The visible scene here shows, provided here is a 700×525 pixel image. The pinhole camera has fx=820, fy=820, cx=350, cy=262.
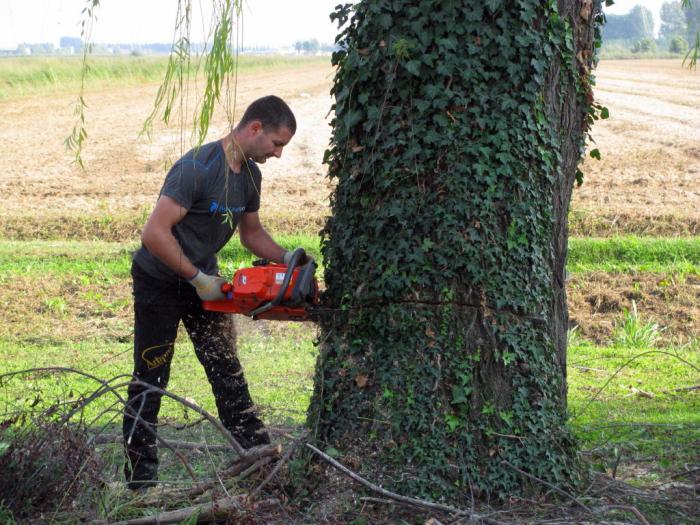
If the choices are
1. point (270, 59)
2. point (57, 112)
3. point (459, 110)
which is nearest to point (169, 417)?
point (459, 110)

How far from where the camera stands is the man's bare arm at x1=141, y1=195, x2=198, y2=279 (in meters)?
4.27

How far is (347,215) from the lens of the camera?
3.62 meters

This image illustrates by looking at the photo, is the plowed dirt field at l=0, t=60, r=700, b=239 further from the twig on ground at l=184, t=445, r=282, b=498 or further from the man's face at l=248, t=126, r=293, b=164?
the twig on ground at l=184, t=445, r=282, b=498

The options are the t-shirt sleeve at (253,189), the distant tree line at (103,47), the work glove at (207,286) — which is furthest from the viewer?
the t-shirt sleeve at (253,189)

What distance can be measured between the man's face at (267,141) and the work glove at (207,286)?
728 millimetres

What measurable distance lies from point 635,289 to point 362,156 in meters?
7.55

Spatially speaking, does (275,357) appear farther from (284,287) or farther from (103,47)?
(103,47)

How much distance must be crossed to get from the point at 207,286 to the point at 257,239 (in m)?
0.71

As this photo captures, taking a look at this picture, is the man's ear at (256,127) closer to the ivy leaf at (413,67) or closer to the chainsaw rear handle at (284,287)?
the chainsaw rear handle at (284,287)

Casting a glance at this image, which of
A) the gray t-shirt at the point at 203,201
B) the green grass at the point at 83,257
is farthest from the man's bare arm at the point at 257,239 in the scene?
the green grass at the point at 83,257

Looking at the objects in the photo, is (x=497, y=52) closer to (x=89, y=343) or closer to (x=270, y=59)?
(x=89, y=343)

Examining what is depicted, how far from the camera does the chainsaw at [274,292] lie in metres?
4.20

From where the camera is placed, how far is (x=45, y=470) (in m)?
3.35

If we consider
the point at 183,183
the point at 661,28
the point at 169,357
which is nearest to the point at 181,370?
the point at 169,357
